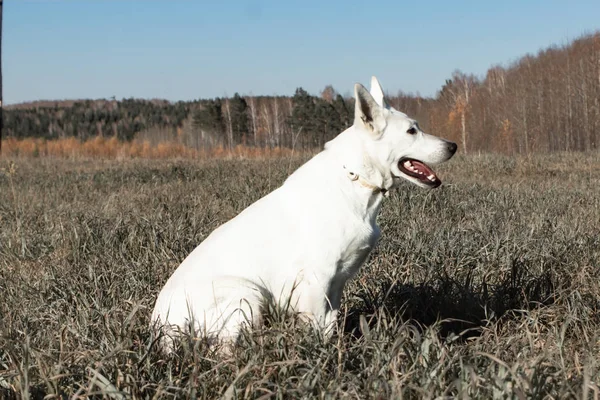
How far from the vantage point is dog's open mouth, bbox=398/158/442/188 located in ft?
11.0

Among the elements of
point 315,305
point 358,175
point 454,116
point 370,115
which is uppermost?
point 454,116

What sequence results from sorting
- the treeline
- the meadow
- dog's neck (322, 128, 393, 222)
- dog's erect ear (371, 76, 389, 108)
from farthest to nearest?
the treeline → dog's erect ear (371, 76, 389, 108) → dog's neck (322, 128, 393, 222) → the meadow

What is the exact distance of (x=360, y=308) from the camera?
13.5 ft

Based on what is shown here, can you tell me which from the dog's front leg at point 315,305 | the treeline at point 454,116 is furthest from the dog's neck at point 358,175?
the treeline at point 454,116

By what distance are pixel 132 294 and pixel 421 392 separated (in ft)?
8.00

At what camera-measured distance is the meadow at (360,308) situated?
2473 millimetres

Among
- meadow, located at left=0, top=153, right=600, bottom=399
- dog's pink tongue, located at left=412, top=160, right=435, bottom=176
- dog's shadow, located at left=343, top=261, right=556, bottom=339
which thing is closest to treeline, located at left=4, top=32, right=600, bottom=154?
meadow, located at left=0, top=153, right=600, bottom=399

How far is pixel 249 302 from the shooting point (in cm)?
310

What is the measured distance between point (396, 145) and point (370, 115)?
0.22 metres

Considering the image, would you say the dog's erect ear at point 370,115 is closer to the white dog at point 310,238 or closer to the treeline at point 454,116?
the white dog at point 310,238

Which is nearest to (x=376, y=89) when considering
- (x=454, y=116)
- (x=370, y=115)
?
(x=370, y=115)

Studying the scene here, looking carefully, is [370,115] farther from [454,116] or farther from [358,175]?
[454,116]

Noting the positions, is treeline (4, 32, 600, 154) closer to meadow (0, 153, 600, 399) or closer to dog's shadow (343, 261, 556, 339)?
meadow (0, 153, 600, 399)

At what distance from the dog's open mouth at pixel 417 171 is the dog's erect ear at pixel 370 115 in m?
0.24
